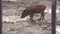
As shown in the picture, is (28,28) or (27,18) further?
(27,18)

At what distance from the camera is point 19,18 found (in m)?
5.76

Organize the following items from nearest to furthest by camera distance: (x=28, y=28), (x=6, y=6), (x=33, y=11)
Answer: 1. (x=28, y=28)
2. (x=33, y=11)
3. (x=6, y=6)

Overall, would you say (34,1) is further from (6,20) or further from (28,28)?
(28,28)

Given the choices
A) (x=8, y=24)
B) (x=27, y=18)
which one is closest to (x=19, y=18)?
(x=27, y=18)

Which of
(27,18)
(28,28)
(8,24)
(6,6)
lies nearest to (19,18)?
(27,18)

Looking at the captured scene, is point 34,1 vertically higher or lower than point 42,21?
higher

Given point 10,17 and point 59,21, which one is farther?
point 10,17

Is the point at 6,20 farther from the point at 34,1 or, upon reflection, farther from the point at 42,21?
the point at 34,1

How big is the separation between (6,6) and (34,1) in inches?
50.6

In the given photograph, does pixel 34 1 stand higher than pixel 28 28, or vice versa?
pixel 34 1

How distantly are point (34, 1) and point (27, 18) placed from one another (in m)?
1.92

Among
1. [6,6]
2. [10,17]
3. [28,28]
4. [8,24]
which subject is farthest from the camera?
[6,6]

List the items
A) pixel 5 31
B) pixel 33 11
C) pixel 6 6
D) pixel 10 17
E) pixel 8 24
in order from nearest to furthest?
pixel 5 31, pixel 8 24, pixel 33 11, pixel 10 17, pixel 6 6

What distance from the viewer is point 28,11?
557cm
